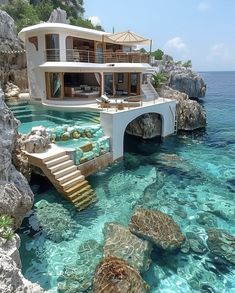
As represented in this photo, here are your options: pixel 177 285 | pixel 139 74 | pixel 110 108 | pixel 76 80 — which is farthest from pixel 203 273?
pixel 76 80

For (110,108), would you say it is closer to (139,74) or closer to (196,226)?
(139,74)

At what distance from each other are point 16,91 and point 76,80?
786cm

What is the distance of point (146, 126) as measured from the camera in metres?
25.6

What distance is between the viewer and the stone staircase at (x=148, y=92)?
28484 millimetres

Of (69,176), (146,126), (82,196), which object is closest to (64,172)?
(69,176)

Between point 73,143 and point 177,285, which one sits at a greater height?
point 73,143

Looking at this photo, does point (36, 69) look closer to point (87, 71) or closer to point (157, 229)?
point (87, 71)

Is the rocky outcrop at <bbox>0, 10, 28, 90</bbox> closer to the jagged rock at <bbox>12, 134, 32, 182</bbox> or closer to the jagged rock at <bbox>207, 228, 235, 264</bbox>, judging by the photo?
the jagged rock at <bbox>12, 134, 32, 182</bbox>

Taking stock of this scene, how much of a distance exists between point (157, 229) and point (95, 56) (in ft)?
69.8

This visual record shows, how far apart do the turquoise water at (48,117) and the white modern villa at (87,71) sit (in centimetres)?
91

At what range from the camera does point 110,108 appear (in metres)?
22.0

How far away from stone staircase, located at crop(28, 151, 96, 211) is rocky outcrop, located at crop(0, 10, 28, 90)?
24.7 metres

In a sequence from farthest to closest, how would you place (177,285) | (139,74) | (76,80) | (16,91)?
(16,91)
(76,80)
(139,74)
(177,285)

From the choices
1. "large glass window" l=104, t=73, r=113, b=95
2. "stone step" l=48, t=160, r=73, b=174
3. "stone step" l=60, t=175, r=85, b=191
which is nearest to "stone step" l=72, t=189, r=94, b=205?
"stone step" l=60, t=175, r=85, b=191
